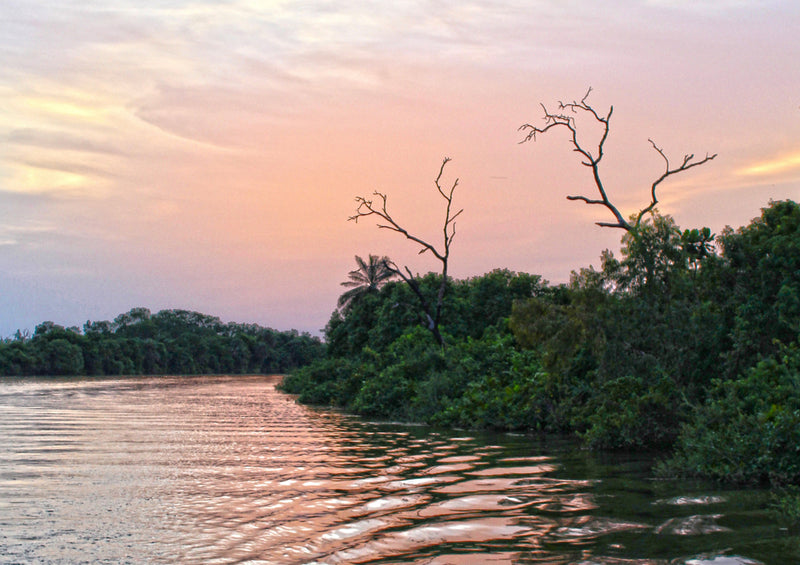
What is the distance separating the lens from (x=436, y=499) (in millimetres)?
8492

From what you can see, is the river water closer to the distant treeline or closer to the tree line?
the tree line

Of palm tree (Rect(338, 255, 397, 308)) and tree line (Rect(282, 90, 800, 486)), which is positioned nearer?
tree line (Rect(282, 90, 800, 486))

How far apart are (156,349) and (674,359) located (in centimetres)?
9720

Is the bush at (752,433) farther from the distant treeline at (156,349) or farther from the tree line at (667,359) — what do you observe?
the distant treeline at (156,349)

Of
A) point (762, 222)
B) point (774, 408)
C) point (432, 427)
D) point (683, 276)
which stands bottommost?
point (432, 427)

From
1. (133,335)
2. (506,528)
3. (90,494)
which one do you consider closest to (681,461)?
(506,528)

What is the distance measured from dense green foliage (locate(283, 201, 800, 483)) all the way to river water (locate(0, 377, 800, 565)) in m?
0.82

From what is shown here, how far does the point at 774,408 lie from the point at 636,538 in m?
4.10

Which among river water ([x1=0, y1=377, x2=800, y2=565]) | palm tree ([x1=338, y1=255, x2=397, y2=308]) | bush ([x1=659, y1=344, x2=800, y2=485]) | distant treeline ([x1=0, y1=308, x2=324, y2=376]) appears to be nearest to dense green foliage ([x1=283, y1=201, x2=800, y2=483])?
bush ([x1=659, y1=344, x2=800, y2=485])

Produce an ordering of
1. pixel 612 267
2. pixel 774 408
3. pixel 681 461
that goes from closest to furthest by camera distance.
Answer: pixel 774 408
pixel 681 461
pixel 612 267

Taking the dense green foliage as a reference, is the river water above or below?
below

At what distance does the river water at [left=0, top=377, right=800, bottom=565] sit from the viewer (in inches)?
236

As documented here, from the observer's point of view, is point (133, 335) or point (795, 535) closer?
point (795, 535)

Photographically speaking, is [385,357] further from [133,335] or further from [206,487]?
[133,335]
